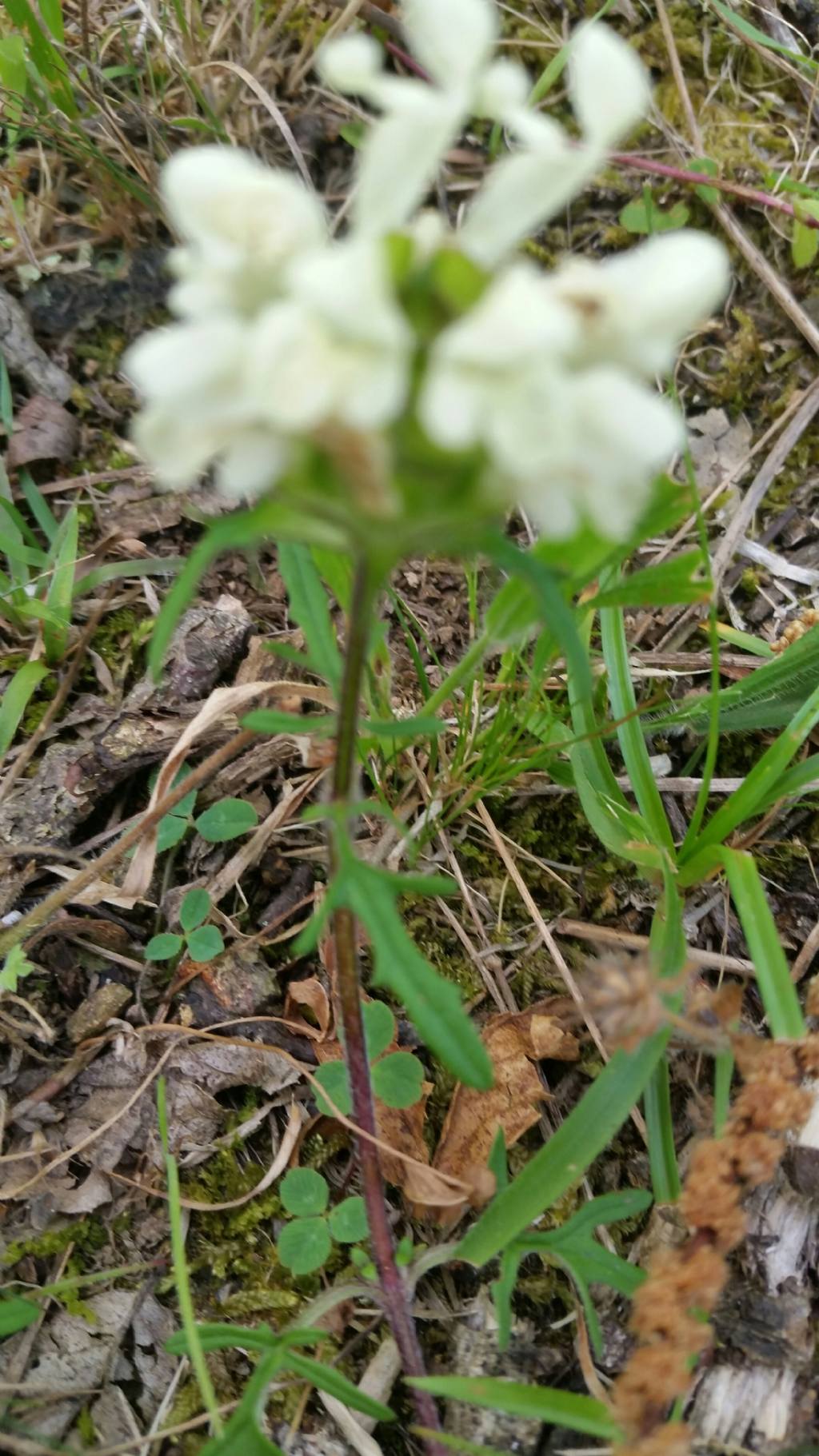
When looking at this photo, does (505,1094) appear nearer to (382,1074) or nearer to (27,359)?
(382,1074)

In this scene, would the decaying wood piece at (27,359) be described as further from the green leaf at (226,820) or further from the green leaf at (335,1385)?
the green leaf at (335,1385)

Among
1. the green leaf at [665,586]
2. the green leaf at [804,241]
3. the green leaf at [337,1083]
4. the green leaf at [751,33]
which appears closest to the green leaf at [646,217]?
the green leaf at [804,241]

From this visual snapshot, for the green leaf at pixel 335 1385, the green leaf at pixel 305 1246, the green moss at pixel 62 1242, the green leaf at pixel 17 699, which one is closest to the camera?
the green leaf at pixel 335 1385

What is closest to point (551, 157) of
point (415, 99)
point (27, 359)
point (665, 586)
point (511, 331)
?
point (415, 99)

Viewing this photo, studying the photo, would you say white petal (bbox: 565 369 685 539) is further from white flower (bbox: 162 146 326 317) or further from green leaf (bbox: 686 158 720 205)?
green leaf (bbox: 686 158 720 205)

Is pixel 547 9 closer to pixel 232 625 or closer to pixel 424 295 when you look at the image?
pixel 232 625
